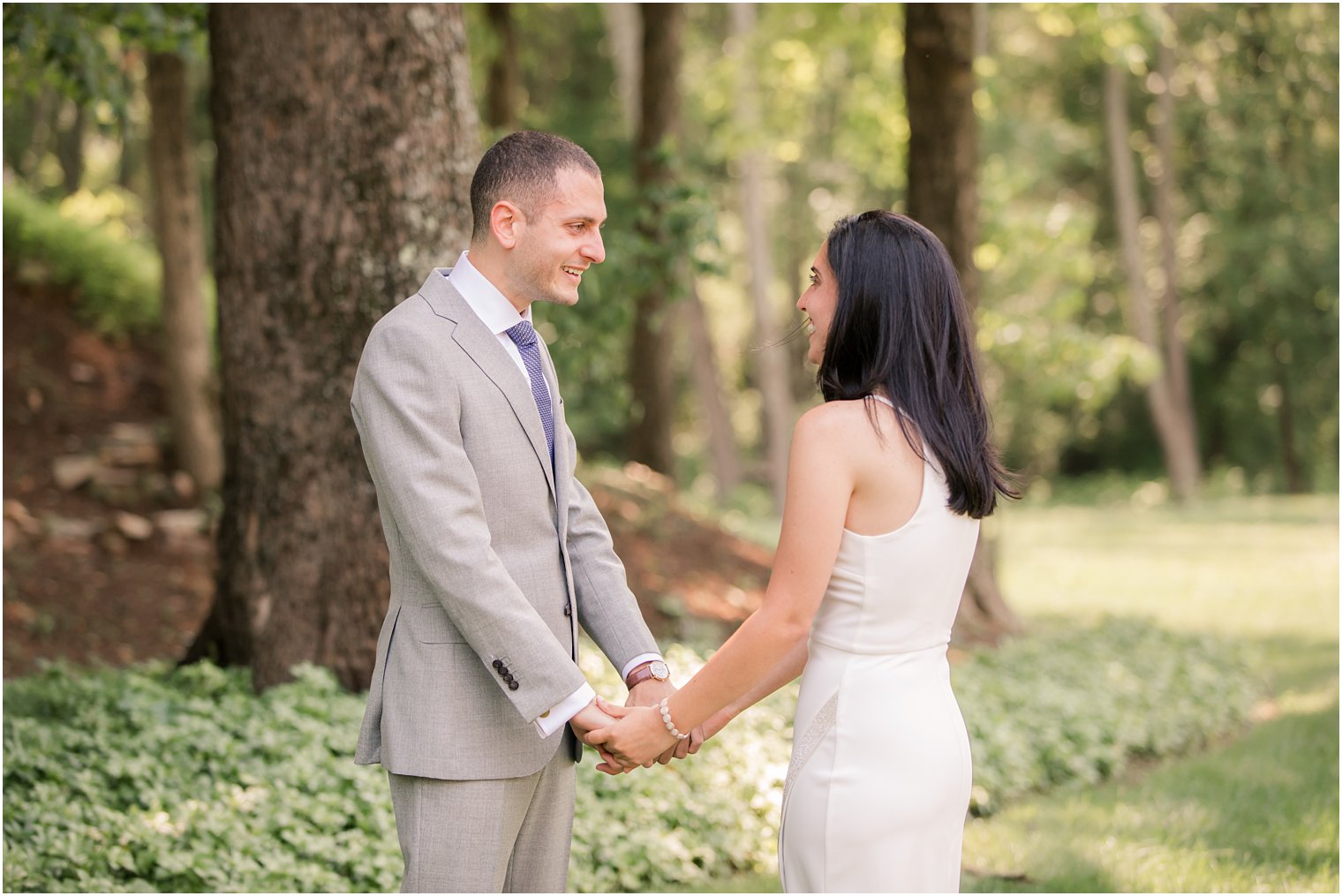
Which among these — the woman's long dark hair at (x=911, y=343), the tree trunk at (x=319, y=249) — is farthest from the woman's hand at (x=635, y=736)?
the tree trunk at (x=319, y=249)

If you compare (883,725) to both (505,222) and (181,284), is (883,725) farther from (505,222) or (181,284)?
(181,284)

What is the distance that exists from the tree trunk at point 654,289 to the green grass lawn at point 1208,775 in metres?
3.89

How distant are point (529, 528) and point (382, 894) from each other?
80.5 inches

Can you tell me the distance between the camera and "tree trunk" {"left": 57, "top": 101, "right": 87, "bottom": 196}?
766 inches

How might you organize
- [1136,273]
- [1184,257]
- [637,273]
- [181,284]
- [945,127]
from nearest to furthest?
1. [637,273]
2. [945,127]
3. [181,284]
4. [1136,273]
5. [1184,257]

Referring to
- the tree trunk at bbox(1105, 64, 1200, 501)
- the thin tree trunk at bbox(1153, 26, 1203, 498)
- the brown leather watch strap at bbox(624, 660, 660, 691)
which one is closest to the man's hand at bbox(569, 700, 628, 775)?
the brown leather watch strap at bbox(624, 660, 660, 691)

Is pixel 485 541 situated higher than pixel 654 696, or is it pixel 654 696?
pixel 485 541

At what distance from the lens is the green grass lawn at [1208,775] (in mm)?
4938

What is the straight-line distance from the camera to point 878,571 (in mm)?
2529

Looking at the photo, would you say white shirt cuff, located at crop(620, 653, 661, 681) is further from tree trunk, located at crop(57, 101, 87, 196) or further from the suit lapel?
tree trunk, located at crop(57, 101, 87, 196)

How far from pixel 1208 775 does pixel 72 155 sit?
1922 centimetres

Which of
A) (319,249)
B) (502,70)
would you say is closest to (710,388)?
(502,70)

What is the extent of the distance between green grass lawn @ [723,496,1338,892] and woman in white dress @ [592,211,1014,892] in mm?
2288

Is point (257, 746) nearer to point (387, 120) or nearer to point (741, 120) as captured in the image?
point (387, 120)
